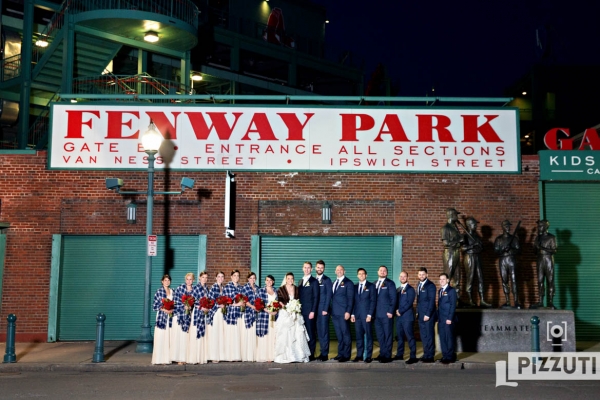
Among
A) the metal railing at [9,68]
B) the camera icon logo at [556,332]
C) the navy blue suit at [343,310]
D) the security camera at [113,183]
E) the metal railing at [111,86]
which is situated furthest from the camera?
the metal railing at [9,68]

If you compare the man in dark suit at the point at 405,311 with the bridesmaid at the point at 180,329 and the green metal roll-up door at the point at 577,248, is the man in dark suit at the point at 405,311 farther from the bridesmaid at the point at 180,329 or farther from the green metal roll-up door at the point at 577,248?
the green metal roll-up door at the point at 577,248

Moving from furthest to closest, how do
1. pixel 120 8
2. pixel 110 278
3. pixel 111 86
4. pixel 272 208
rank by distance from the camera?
pixel 120 8 → pixel 111 86 → pixel 272 208 → pixel 110 278

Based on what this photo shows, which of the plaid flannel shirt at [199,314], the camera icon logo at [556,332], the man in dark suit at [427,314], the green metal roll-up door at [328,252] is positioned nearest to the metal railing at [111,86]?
the green metal roll-up door at [328,252]

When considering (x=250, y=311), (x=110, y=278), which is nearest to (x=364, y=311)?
(x=250, y=311)

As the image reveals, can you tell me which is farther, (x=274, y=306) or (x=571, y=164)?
(x=571, y=164)

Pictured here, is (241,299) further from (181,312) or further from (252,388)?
(252,388)

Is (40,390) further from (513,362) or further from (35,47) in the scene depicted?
(35,47)

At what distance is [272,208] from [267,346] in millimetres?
5288

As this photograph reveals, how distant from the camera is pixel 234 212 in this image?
18.8 meters

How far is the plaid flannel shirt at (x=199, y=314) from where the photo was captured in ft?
46.5

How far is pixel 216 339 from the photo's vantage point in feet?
47.2

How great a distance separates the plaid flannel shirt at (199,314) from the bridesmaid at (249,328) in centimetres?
80

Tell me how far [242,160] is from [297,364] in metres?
6.69

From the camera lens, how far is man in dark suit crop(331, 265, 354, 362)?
1456cm
